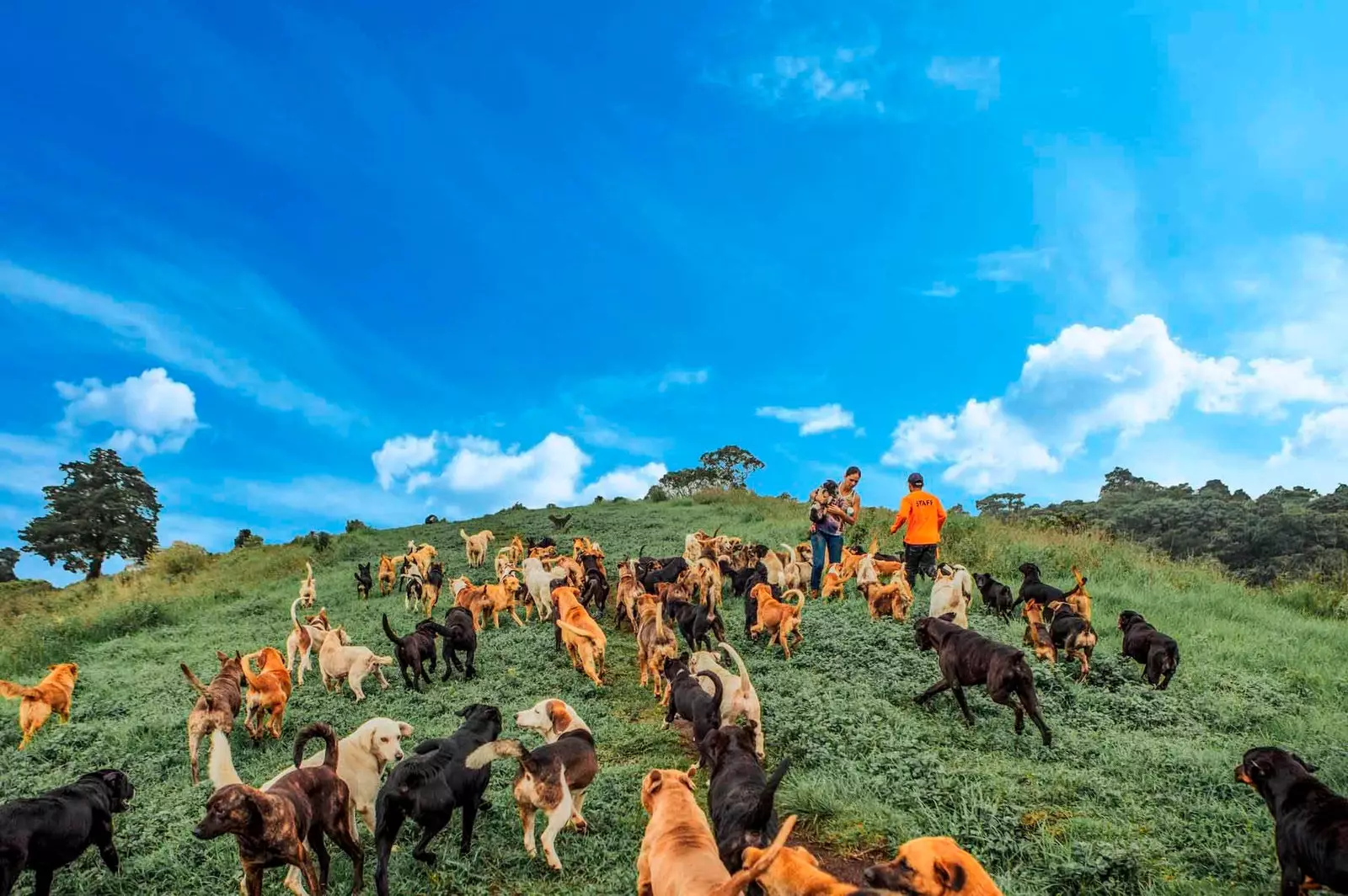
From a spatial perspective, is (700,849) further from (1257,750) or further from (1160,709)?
(1160,709)

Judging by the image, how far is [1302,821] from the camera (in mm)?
4059

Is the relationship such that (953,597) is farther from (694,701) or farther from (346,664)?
(346,664)

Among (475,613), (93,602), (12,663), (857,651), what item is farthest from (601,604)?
(93,602)

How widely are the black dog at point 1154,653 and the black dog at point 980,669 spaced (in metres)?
2.53

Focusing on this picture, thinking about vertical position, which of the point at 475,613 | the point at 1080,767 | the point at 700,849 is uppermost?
the point at 475,613

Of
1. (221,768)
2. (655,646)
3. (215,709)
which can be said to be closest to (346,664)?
(215,709)

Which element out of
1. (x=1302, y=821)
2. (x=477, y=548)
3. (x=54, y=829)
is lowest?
(x=1302, y=821)

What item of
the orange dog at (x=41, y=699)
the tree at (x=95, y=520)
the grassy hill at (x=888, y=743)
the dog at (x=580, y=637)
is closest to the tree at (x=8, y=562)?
the tree at (x=95, y=520)

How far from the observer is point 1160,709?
25.8ft

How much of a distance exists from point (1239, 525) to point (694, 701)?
35.2 meters

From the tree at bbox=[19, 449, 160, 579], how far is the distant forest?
48863 millimetres

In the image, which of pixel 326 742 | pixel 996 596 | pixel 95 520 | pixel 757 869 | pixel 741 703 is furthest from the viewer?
pixel 95 520

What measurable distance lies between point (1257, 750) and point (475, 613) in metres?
11.5

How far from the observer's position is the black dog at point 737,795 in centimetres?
397
